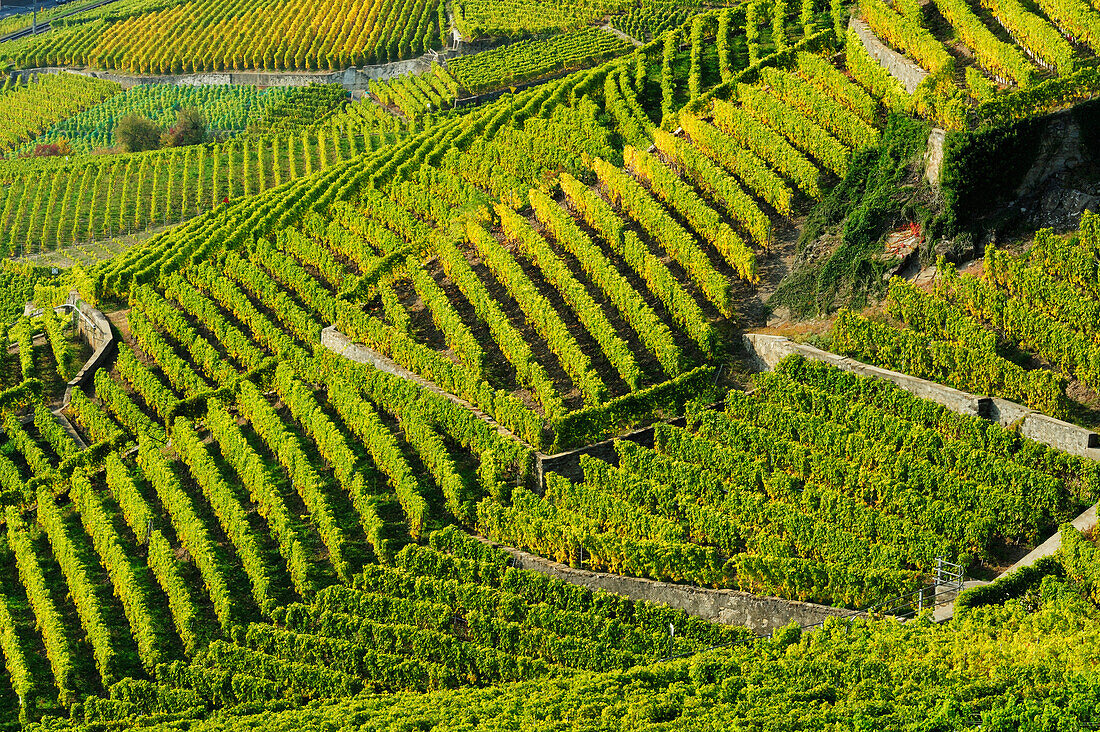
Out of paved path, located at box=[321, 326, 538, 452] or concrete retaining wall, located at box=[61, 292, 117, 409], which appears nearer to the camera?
paved path, located at box=[321, 326, 538, 452]

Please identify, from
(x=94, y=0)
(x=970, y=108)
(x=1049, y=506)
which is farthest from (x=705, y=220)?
(x=94, y=0)

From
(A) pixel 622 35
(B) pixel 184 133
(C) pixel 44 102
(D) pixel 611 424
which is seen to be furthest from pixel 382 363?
(C) pixel 44 102

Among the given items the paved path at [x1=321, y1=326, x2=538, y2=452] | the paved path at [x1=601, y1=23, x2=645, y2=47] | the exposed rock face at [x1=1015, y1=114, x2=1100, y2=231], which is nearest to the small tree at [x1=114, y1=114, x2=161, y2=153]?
the paved path at [x1=601, y1=23, x2=645, y2=47]

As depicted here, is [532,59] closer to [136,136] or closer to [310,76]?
[310,76]

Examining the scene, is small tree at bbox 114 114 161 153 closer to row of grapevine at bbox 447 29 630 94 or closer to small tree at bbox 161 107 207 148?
small tree at bbox 161 107 207 148

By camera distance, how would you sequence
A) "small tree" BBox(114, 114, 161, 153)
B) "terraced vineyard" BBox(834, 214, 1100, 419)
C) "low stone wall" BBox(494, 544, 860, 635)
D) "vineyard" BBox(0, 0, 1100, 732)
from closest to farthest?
"vineyard" BBox(0, 0, 1100, 732) → "low stone wall" BBox(494, 544, 860, 635) → "terraced vineyard" BBox(834, 214, 1100, 419) → "small tree" BBox(114, 114, 161, 153)

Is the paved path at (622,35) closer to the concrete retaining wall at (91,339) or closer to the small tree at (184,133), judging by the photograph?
the small tree at (184,133)

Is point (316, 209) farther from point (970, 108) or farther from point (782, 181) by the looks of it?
point (970, 108)

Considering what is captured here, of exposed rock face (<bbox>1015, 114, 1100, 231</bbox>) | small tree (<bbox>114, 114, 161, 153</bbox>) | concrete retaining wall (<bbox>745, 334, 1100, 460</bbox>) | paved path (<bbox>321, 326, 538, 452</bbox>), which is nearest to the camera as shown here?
concrete retaining wall (<bbox>745, 334, 1100, 460</bbox>)
